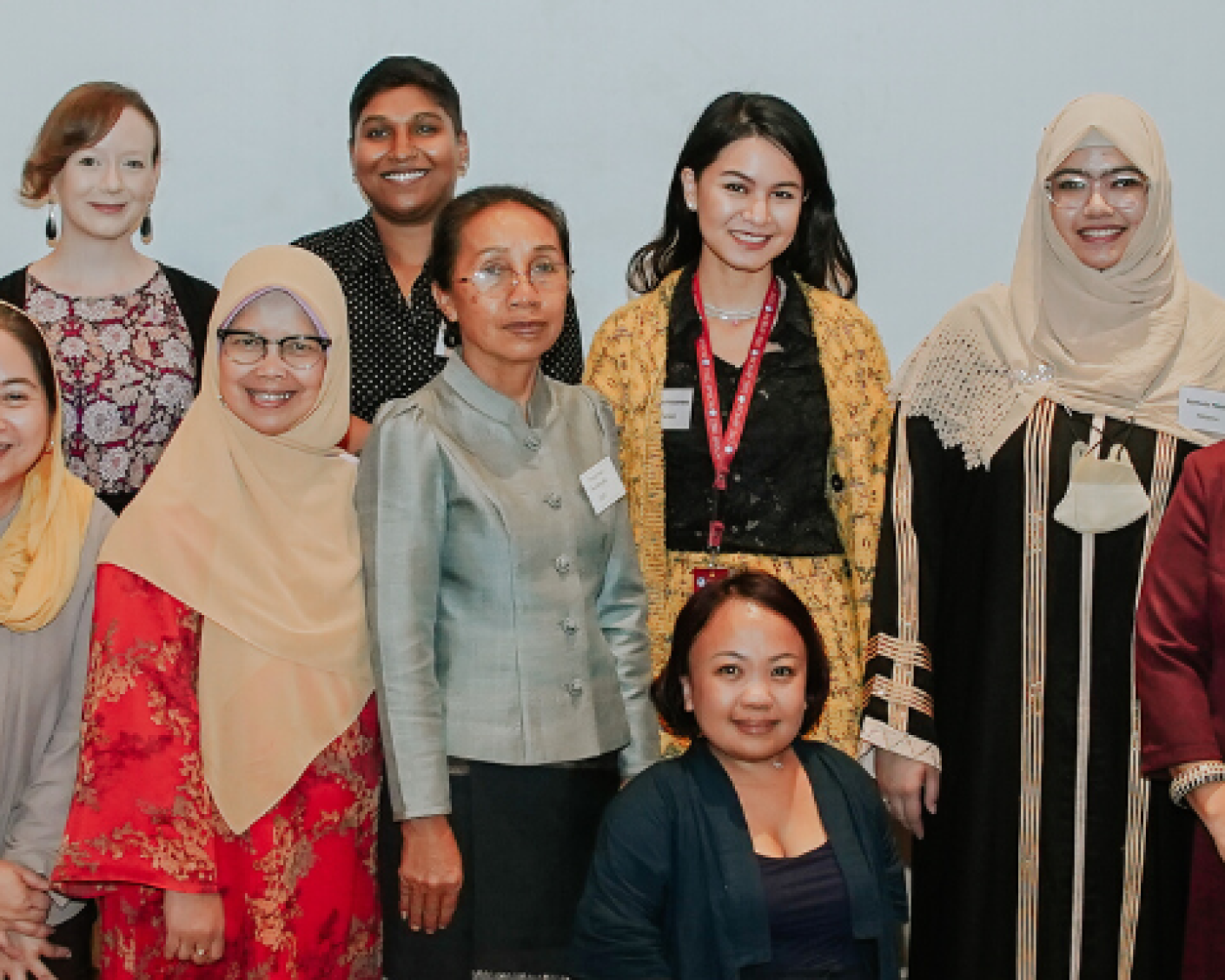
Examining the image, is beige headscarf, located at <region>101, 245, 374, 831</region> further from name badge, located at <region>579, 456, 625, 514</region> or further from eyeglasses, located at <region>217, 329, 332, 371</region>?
name badge, located at <region>579, 456, 625, 514</region>

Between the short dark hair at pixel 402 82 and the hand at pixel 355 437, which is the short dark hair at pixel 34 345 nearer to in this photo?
the hand at pixel 355 437

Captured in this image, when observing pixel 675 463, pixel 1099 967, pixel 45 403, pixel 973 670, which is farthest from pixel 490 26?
pixel 1099 967

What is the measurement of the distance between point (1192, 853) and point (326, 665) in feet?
5.06

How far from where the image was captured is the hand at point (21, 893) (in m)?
2.70

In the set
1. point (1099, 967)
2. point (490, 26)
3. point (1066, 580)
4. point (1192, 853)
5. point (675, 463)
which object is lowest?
point (1099, 967)

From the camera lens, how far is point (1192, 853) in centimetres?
278

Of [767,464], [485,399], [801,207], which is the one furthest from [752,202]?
[485,399]

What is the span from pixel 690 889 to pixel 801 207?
1.42 metres

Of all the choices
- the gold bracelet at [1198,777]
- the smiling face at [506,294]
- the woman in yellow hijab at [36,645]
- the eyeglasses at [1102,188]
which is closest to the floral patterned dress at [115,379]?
the woman in yellow hijab at [36,645]

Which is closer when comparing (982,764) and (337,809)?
(337,809)

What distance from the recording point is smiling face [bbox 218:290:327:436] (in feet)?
9.08

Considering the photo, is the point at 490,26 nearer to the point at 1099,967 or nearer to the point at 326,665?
the point at 326,665

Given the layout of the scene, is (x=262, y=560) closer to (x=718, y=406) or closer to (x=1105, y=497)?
(x=718, y=406)

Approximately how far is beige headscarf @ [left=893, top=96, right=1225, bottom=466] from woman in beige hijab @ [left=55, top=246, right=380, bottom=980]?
1188 millimetres
